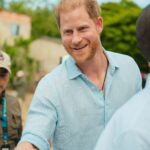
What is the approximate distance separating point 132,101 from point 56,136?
1.23 metres

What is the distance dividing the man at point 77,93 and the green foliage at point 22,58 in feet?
96.6

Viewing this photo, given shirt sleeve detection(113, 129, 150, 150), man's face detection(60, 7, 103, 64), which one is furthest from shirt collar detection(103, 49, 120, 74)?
shirt sleeve detection(113, 129, 150, 150)

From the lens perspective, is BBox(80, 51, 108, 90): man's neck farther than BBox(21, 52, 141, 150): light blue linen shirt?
Yes

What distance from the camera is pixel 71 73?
3.00 metres

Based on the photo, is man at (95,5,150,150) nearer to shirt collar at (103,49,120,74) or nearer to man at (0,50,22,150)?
shirt collar at (103,49,120,74)

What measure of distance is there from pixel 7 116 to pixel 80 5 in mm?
2253

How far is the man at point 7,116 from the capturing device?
4875 millimetres

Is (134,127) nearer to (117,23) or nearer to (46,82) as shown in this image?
(46,82)

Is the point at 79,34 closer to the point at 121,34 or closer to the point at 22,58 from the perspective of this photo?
the point at 22,58

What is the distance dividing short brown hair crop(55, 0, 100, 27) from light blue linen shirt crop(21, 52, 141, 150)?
1.05 ft

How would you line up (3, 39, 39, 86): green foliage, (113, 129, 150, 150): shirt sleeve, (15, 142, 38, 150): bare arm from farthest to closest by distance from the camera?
(3, 39, 39, 86): green foliage
(15, 142, 38, 150): bare arm
(113, 129, 150, 150): shirt sleeve

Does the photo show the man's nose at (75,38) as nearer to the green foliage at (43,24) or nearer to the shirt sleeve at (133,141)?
the shirt sleeve at (133,141)

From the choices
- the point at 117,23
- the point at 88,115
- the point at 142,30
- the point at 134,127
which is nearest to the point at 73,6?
the point at 88,115

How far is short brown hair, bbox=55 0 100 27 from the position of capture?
2920 millimetres
